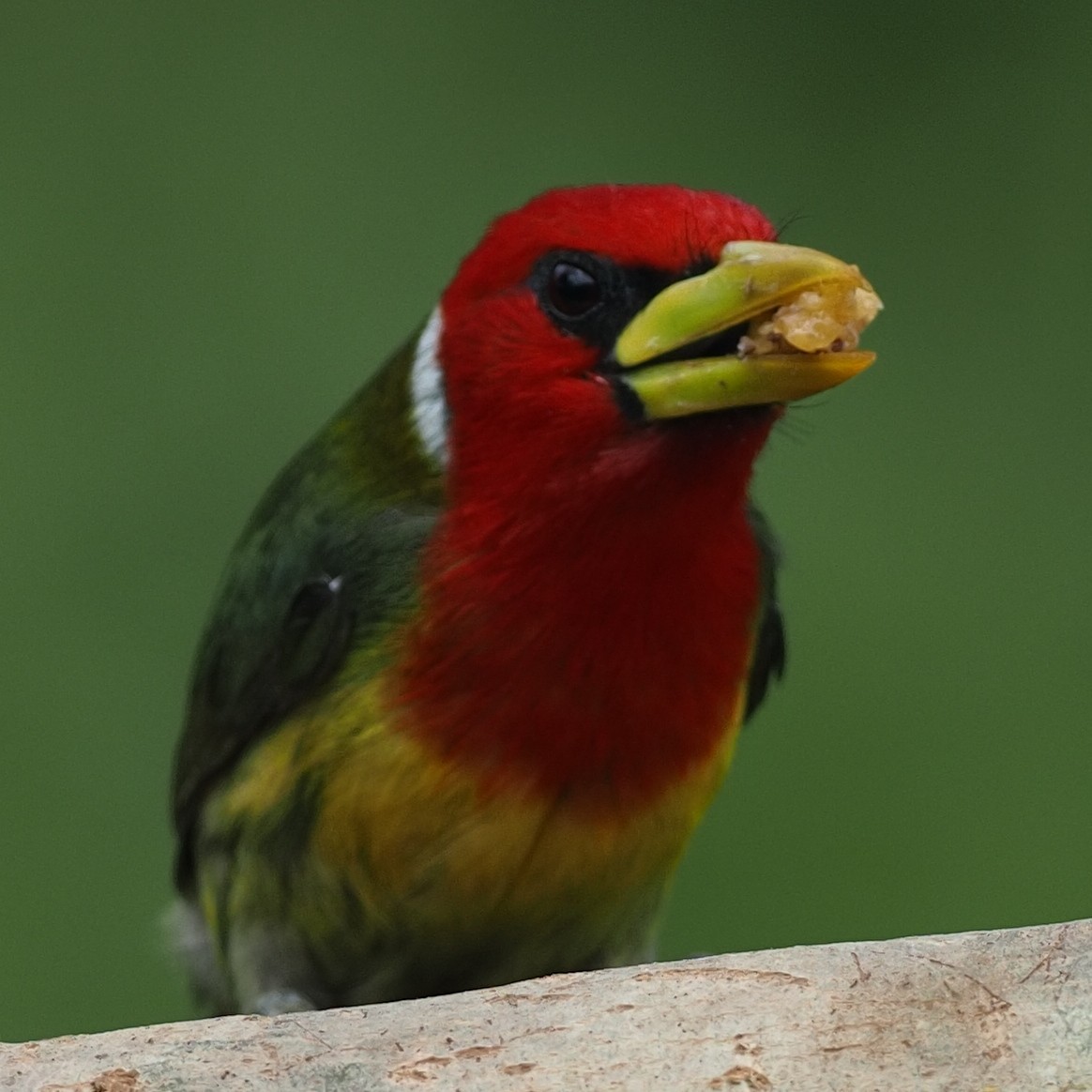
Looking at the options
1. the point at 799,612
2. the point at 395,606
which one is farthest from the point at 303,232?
the point at 395,606

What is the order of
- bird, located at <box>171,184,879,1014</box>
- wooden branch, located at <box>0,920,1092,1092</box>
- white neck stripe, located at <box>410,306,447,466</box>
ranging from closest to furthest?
wooden branch, located at <box>0,920,1092,1092</box>, bird, located at <box>171,184,879,1014</box>, white neck stripe, located at <box>410,306,447,466</box>

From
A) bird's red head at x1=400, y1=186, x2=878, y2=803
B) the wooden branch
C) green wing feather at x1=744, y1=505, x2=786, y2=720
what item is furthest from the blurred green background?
the wooden branch

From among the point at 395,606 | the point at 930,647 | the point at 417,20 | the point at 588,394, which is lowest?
the point at 930,647

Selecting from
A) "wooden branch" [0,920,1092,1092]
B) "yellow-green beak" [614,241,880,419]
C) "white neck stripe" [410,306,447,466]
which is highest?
"yellow-green beak" [614,241,880,419]

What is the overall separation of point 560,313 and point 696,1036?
718mm

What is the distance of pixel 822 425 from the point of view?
138 inches

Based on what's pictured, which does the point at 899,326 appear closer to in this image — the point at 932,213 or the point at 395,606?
the point at 932,213

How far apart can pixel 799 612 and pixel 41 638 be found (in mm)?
1148

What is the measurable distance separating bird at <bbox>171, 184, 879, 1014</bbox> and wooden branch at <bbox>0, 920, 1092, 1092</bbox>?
0.48 meters

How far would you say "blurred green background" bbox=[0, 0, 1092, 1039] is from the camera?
3.30 metres

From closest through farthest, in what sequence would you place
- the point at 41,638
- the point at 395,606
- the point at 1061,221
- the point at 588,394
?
1. the point at 588,394
2. the point at 395,606
3. the point at 41,638
4. the point at 1061,221

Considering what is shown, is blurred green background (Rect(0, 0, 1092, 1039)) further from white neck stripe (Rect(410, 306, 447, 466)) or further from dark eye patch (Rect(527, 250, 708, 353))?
dark eye patch (Rect(527, 250, 708, 353))

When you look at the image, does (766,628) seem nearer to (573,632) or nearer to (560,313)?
(573,632)

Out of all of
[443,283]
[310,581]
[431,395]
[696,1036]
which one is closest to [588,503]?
[431,395]
